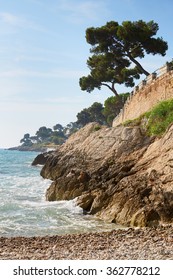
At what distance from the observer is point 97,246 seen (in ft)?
35.9

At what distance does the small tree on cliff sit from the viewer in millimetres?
40312

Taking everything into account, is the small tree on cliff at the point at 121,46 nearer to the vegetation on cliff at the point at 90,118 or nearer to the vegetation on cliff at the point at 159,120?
the vegetation on cliff at the point at 90,118

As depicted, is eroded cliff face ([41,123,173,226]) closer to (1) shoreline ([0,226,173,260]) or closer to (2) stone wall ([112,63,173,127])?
(1) shoreline ([0,226,173,260])

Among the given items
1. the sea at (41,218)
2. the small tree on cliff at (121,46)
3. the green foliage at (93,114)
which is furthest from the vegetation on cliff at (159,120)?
the green foliage at (93,114)

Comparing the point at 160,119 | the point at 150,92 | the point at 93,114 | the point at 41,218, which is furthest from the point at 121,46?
the point at 93,114

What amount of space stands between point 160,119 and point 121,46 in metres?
20.7

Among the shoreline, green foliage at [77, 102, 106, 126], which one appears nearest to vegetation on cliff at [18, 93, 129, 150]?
green foliage at [77, 102, 106, 126]

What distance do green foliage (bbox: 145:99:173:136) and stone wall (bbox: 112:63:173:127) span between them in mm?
3258

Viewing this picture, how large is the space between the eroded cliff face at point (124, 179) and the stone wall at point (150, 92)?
462 cm

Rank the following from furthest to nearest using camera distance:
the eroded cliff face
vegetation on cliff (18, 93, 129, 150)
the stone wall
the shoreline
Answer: vegetation on cliff (18, 93, 129, 150), the stone wall, the eroded cliff face, the shoreline

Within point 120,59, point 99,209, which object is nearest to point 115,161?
point 99,209

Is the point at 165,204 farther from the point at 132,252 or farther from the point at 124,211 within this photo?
the point at 132,252

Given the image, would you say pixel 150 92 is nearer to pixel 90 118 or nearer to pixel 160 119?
pixel 160 119

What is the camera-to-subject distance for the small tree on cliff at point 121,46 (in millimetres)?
40312
